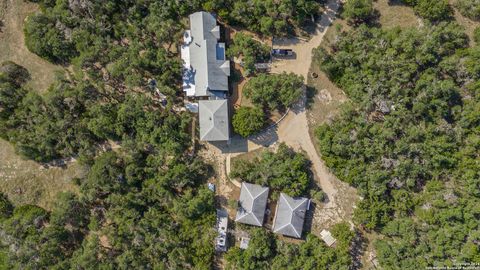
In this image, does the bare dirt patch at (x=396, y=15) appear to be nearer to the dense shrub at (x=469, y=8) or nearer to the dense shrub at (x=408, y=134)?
the dense shrub at (x=408, y=134)

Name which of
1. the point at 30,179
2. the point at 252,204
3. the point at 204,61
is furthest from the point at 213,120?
the point at 30,179

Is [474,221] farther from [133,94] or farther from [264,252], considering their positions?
[133,94]

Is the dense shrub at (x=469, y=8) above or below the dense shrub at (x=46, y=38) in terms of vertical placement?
above

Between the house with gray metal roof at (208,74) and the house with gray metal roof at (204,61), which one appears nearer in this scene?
the house with gray metal roof at (208,74)

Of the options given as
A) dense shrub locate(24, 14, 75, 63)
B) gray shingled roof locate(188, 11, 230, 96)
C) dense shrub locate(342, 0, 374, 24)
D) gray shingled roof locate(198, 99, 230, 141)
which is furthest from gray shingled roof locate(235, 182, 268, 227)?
dense shrub locate(24, 14, 75, 63)

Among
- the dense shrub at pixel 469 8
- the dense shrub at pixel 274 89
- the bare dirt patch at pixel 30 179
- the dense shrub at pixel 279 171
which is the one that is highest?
the dense shrub at pixel 469 8

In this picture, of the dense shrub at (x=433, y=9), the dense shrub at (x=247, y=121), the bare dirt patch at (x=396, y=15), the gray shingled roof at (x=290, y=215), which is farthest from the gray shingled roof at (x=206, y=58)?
the dense shrub at (x=433, y=9)

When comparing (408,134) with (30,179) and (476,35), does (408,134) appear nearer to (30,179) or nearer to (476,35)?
(476,35)

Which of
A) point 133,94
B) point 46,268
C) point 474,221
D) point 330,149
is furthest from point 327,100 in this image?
point 46,268
